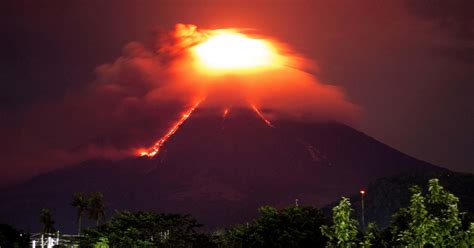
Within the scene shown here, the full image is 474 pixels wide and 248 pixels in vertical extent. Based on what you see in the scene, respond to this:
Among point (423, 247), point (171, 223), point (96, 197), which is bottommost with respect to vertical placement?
point (423, 247)

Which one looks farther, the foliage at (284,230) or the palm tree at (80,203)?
the palm tree at (80,203)

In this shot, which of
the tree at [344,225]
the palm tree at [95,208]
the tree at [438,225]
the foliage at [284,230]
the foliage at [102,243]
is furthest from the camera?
the palm tree at [95,208]

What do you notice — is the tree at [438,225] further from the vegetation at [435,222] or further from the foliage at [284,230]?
the foliage at [284,230]

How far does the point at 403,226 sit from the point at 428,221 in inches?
468

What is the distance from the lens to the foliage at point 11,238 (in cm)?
8969

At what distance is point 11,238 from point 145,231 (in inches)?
1667

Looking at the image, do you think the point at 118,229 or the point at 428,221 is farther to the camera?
the point at 118,229

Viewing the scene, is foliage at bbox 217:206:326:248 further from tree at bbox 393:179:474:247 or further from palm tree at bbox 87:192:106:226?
palm tree at bbox 87:192:106:226

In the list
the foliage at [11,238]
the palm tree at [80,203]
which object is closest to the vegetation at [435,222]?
the foliage at [11,238]

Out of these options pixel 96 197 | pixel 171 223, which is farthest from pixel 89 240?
pixel 96 197

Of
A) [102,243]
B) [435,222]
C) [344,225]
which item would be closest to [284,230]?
[102,243]

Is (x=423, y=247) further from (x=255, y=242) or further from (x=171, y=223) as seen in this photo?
(x=171, y=223)

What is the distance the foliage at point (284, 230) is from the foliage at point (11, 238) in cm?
3774

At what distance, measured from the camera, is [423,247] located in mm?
31297
